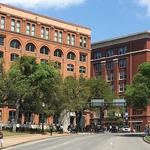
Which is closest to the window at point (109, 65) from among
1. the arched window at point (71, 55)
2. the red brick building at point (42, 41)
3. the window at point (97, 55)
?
the window at point (97, 55)

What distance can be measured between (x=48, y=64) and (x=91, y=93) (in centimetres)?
2907

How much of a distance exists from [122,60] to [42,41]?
31507mm

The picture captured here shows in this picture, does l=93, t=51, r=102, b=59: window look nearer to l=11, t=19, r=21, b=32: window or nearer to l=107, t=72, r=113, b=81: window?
l=107, t=72, r=113, b=81: window

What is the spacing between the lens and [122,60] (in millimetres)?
134125

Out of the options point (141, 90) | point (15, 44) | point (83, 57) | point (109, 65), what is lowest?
point (141, 90)

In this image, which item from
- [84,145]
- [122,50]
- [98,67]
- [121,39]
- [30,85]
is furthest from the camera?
[98,67]

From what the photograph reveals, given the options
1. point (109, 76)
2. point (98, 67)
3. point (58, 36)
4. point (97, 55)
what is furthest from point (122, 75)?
point (58, 36)

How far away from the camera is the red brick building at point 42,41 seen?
4026 inches

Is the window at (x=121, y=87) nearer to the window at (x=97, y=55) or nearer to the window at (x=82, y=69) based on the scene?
the window at (x=97, y=55)

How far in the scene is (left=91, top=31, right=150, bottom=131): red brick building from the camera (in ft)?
411

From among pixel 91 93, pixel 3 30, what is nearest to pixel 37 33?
pixel 3 30

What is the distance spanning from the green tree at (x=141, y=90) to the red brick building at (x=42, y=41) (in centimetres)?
3162

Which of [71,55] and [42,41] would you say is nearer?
[42,41]

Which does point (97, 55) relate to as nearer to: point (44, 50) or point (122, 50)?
point (122, 50)
